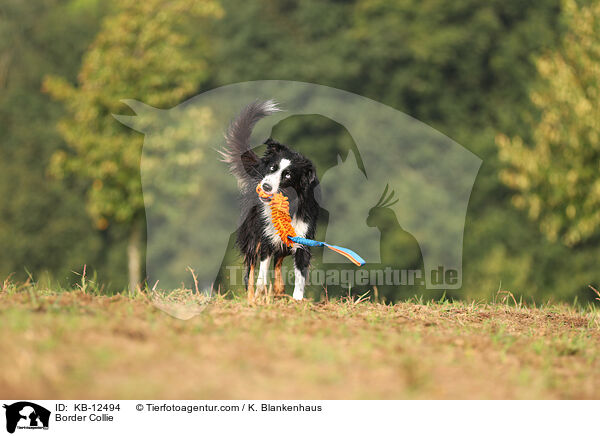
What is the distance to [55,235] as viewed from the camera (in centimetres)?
2355

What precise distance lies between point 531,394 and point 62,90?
59.0 feet

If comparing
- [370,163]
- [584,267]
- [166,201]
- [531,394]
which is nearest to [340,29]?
[370,163]

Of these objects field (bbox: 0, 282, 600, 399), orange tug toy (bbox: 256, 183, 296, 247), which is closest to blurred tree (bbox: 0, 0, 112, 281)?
orange tug toy (bbox: 256, 183, 296, 247)

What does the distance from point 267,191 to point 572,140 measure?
489 inches

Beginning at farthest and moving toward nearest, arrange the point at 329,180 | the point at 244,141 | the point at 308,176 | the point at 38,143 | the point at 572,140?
A: the point at 38,143 → the point at 329,180 → the point at 572,140 → the point at 244,141 → the point at 308,176

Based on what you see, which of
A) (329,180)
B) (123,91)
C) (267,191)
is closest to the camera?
(267,191)

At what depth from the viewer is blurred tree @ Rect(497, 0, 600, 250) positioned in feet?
50.9

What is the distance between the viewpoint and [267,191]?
5527mm

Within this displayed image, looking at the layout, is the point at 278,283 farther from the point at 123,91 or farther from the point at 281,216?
the point at 123,91

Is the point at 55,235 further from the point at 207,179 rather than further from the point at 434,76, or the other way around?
the point at 434,76

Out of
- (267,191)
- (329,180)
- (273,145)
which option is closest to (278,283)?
(267,191)
